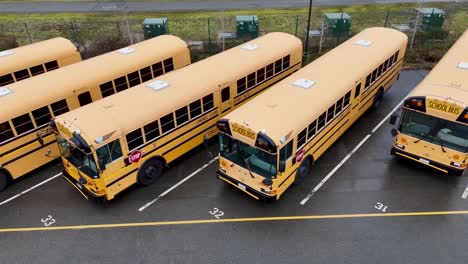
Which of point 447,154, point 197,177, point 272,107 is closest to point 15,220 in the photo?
point 197,177

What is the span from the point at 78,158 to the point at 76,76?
151 inches

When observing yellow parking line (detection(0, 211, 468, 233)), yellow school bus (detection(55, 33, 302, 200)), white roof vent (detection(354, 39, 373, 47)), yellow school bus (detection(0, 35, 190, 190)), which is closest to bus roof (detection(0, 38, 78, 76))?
yellow school bus (detection(0, 35, 190, 190))

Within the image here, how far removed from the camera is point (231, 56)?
13711 millimetres

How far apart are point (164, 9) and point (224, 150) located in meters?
23.2

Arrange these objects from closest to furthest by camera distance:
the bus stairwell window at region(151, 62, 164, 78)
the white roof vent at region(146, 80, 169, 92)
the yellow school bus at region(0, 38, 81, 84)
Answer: the white roof vent at region(146, 80, 169, 92), the yellow school bus at region(0, 38, 81, 84), the bus stairwell window at region(151, 62, 164, 78)

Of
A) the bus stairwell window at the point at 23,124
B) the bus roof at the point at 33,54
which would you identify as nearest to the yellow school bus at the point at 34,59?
the bus roof at the point at 33,54

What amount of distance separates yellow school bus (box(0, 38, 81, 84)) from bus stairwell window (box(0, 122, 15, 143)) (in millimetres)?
4404

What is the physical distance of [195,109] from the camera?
11.5 meters

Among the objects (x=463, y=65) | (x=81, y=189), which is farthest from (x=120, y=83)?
(x=463, y=65)

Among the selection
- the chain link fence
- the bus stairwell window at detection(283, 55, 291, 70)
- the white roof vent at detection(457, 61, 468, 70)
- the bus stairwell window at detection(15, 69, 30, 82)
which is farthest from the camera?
the chain link fence

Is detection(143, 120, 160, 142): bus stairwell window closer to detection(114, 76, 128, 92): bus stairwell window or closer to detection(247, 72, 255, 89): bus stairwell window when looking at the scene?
detection(114, 76, 128, 92): bus stairwell window

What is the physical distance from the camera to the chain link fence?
20.7 meters

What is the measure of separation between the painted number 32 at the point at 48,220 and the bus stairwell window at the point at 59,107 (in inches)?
129

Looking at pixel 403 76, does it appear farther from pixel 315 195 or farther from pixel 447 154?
pixel 315 195
